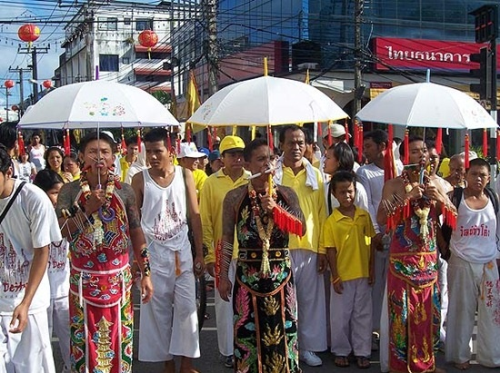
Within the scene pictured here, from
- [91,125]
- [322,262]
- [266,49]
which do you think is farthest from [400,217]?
[266,49]

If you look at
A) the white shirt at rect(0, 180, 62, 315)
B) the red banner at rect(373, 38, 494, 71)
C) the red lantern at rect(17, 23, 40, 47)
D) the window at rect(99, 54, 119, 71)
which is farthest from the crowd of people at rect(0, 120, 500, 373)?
the window at rect(99, 54, 119, 71)

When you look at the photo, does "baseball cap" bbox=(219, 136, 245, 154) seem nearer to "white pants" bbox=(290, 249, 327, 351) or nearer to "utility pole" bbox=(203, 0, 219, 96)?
"white pants" bbox=(290, 249, 327, 351)

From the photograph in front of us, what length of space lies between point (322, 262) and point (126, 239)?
5.71ft

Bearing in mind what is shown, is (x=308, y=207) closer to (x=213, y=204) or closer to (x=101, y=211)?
(x=213, y=204)

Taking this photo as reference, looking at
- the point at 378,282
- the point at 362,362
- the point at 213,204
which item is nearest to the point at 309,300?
the point at 362,362

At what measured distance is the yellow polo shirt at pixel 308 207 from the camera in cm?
523

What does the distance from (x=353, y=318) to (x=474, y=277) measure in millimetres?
1011

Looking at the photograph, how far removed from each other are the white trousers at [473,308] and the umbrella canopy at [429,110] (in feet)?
3.92

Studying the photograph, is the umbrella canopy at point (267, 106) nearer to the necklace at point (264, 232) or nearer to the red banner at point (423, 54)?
the necklace at point (264, 232)

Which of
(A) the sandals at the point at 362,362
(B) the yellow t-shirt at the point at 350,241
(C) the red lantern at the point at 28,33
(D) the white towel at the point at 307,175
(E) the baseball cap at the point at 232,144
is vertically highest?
(C) the red lantern at the point at 28,33

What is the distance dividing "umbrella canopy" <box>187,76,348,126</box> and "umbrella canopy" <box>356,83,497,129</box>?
37 cm

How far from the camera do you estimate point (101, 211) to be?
13.8ft

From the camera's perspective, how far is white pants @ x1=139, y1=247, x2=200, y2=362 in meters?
4.76

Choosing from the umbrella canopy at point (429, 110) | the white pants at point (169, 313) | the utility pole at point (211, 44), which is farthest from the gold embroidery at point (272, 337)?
the utility pole at point (211, 44)
